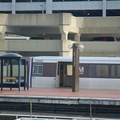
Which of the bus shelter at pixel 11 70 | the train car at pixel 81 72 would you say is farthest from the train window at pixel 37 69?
the bus shelter at pixel 11 70

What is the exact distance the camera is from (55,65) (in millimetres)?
29891

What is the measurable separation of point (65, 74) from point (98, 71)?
245 centimetres

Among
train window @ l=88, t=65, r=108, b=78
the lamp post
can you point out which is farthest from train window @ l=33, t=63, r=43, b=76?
the lamp post

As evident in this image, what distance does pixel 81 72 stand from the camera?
29.5m

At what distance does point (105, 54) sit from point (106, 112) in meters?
20.9

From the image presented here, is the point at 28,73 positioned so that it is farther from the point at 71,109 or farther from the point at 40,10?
the point at 40,10

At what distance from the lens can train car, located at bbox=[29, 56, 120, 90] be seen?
28844mm

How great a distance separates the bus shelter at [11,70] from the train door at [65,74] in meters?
3.66

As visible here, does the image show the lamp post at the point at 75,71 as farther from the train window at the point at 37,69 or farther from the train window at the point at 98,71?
the train window at the point at 37,69

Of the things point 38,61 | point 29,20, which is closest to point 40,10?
point 29,20

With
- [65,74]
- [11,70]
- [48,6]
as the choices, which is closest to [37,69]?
[65,74]

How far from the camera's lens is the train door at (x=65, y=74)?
98.4 ft

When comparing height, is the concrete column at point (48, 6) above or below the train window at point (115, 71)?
above

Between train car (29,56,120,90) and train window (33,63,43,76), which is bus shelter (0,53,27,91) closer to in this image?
train window (33,63,43,76)
